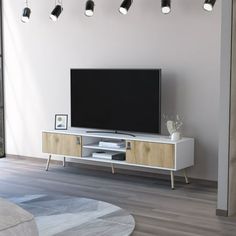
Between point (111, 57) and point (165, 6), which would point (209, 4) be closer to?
point (165, 6)

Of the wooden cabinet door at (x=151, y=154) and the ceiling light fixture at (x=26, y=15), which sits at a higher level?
the ceiling light fixture at (x=26, y=15)

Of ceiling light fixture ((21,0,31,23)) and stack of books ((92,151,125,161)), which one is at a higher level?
ceiling light fixture ((21,0,31,23))

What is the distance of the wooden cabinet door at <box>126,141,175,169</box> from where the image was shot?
18.8 ft

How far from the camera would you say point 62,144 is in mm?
6641

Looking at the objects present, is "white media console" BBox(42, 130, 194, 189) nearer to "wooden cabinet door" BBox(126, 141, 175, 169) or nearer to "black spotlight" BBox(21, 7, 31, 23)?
"wooden cabinet door" BBox(126, 141, 175, 169)

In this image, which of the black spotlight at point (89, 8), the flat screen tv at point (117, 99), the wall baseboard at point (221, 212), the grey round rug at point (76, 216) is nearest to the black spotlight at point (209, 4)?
the flat screen tv at point (117, 99)

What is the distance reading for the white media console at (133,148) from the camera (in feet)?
18.9

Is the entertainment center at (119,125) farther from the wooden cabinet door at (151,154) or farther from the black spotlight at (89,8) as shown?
the black spotlight at (89,8)

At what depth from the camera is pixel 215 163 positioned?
19.4 ft

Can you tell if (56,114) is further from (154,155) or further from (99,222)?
(99,222)

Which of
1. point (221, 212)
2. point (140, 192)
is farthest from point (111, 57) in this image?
point (221, 212)

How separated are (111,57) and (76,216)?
8.56 feet

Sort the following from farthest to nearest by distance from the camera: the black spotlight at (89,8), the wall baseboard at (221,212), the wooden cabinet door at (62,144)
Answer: the wooden cabinet door at (62,144) → the black spotlight at (89,8) → the wall baseboard at (221,212)

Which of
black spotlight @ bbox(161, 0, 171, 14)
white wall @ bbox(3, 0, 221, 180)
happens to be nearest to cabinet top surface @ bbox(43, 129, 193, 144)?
white wall @ bbox(3, 0, 221, 180)
